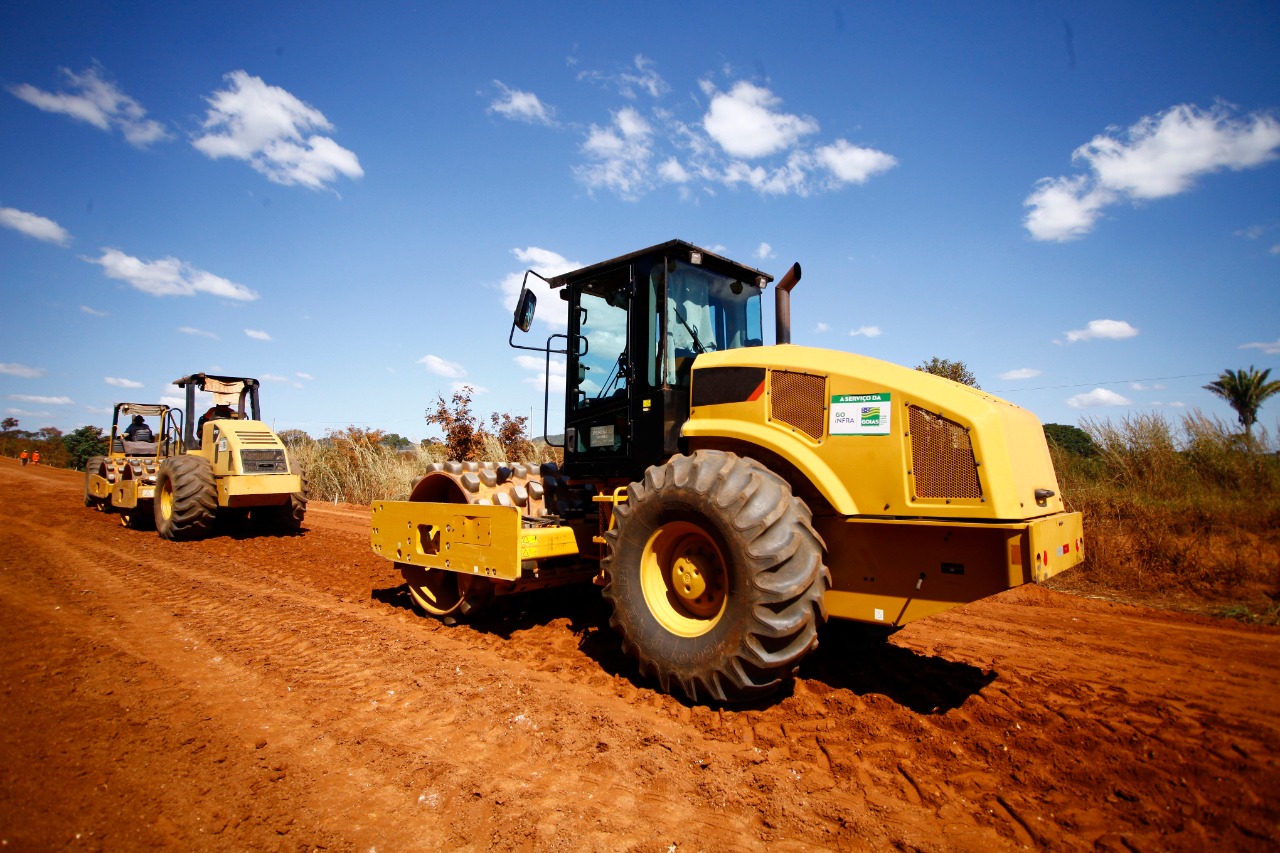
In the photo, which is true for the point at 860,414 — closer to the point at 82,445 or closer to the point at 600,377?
the point at 600,377

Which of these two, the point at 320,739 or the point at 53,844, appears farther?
the point at 320,739

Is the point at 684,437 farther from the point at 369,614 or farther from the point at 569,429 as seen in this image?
the point at 369,614

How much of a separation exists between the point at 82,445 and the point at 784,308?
44.8 metres

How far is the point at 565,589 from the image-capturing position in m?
6.70

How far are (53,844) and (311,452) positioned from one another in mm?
19030

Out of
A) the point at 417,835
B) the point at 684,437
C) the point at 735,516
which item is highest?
the point at 684,437

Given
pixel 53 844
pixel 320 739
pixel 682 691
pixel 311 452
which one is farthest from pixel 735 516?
pixel 311 452

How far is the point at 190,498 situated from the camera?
10.5 m

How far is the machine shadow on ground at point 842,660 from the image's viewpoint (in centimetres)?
408

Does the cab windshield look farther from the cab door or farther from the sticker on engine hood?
the sticker on engine hood

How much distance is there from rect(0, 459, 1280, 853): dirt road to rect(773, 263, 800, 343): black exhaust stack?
2287 mm

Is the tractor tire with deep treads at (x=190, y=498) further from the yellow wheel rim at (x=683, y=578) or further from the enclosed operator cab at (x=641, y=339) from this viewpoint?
the yellow wheel rim at (x=683, y=578)

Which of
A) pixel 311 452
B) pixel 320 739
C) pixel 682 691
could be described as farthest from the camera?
pixel 311 452

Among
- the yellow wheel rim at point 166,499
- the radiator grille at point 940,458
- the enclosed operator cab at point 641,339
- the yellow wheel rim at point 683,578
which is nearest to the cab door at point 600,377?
the enclosed operator cab at point 641,339
